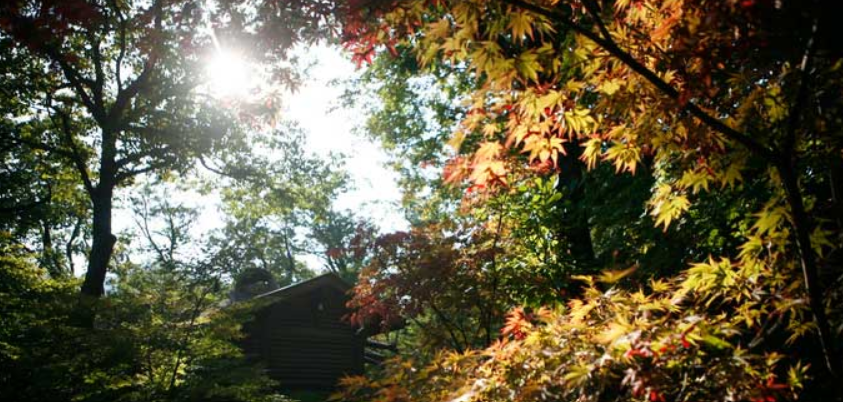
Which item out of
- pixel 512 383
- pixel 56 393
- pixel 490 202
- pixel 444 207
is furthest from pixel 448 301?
pixel 444 207

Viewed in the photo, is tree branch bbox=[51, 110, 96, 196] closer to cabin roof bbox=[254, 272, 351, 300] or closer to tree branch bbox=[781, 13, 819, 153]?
cabin roof bbox=[254, 272, 351, 300]

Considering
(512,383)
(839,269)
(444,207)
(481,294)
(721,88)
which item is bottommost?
(512,383)

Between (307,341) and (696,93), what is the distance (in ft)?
51.8

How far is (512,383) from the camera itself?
3.22 meters

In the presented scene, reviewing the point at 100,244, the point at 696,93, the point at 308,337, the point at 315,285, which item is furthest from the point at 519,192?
the point at 100,244

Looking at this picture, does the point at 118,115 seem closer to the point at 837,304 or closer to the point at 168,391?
the point at 168,391

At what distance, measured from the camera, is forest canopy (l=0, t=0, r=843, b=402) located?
2574mm

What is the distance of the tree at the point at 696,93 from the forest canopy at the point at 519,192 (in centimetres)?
2

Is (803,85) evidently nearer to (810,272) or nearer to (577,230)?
(810,272)

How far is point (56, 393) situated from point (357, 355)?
10.7 m

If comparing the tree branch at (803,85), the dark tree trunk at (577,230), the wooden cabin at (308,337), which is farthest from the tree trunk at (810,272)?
the wooden cabin at (308,337)

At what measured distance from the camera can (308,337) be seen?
16.7m

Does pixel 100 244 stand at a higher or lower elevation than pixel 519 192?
higher

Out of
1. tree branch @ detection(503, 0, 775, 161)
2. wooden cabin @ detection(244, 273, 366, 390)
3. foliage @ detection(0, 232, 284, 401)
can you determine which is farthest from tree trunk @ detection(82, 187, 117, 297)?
tree branch @ detection(503, 0, 775, 161)
